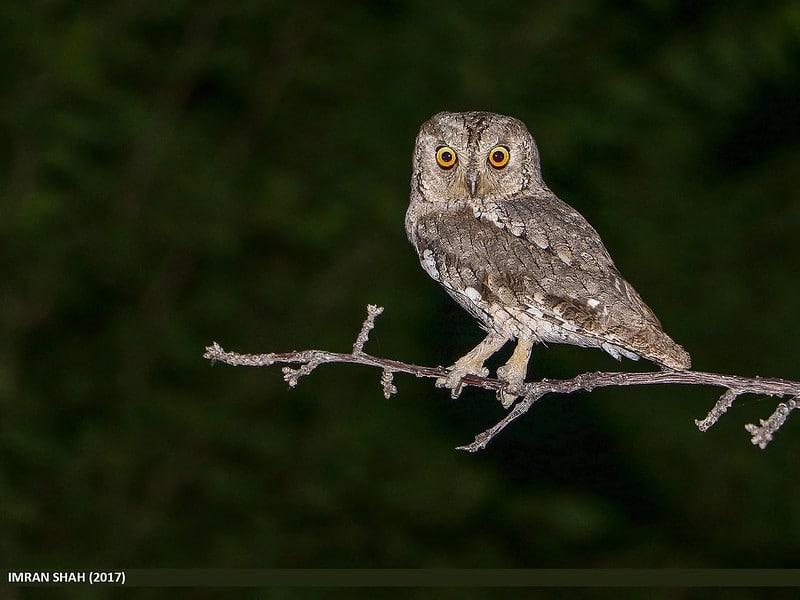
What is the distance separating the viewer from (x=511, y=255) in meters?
1.96

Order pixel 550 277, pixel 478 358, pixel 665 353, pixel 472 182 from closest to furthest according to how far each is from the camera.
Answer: pixel 665 353 < pixel 550 277 < pixel 472 182 < pixel 478 358

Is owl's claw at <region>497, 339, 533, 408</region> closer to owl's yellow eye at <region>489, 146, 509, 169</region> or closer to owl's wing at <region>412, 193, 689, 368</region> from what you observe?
owl's wing at <region>412, 193, 689, 368</region>

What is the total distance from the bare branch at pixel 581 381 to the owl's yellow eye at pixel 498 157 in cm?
52

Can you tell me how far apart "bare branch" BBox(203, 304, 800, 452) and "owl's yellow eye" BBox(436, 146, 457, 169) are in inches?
21.2

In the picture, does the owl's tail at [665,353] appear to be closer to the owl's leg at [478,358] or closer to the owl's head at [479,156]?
the owl's leg at [478,358]

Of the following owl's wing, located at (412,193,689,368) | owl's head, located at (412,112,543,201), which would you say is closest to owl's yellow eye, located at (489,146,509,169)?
owl's head, located at (412,112,543,201)

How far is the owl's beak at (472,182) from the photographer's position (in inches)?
88.0

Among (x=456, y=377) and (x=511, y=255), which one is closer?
(x=511, y=255)

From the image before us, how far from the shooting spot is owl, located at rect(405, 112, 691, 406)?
184 centimetres

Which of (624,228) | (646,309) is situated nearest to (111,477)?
(624,228)


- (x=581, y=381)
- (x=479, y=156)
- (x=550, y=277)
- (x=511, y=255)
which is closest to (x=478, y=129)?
(x=479, y=156)

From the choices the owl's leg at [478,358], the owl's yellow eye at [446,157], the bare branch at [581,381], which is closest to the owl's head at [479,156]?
the owl's yellow eye at [446,157]

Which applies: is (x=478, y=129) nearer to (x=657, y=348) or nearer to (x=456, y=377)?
(x=456, y=377)

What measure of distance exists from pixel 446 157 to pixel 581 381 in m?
0.73
